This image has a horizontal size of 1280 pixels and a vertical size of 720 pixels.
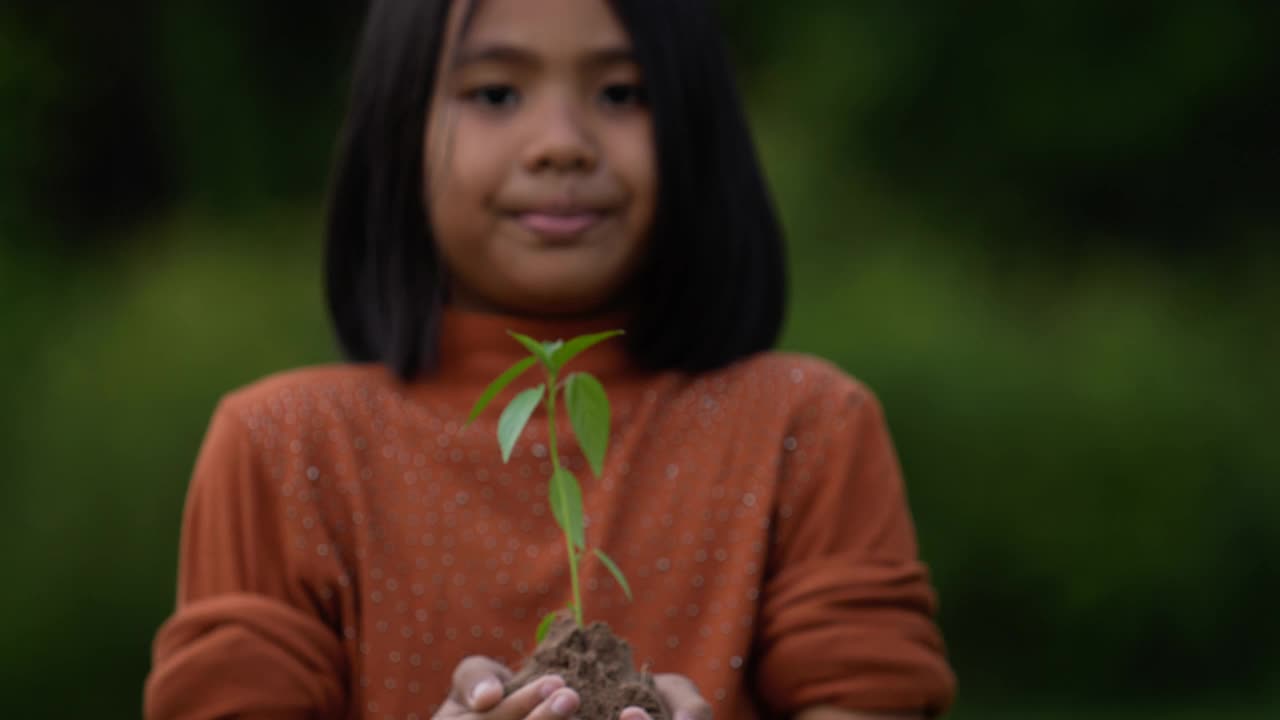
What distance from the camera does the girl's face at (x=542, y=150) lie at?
1588mm

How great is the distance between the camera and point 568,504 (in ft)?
4.25

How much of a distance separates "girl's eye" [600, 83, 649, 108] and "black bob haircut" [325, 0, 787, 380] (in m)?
0.03

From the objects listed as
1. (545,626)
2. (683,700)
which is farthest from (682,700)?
(545,626)

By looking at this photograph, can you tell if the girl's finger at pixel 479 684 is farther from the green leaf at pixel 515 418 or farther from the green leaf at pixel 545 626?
the green leaf at pixel 515 418

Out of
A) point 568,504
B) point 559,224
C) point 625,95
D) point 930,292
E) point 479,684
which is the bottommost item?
point 930,292

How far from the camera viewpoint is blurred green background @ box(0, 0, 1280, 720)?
2980mm

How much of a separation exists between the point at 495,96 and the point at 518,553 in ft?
1.28

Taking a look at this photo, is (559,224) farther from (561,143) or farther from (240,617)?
(240,617)

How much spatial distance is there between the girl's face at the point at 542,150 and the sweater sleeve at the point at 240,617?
271 millimetres

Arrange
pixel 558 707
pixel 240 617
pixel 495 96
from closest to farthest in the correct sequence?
pixel 558 707, pixel 240 617, pixel 495 96

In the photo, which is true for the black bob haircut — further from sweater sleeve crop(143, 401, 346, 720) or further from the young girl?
sweater sleeve crop(143, 401, 346, 720)

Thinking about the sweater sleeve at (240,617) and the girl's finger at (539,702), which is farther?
the sweater sleeve at (240,617)

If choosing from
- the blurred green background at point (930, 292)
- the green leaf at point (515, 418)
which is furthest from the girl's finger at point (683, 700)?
the blurred green background at point (930, 292)

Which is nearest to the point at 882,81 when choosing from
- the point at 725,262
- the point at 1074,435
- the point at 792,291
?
the point at 792,291
